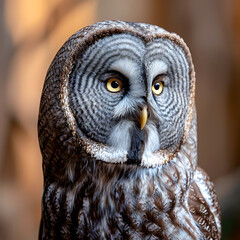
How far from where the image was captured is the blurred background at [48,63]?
3426 millimetres

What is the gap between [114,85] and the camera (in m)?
1.66

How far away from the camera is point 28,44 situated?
3463 mm

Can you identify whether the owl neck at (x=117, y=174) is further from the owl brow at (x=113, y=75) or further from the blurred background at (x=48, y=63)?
the blurred background at (x=48, y=63)

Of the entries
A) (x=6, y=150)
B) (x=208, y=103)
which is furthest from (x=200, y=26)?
(x=6, y=150)

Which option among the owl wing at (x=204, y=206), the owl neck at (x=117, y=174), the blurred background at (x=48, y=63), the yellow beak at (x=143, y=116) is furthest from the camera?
the blurred background at (x=48, y=63)

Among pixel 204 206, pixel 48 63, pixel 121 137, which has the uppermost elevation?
pixel 48 63

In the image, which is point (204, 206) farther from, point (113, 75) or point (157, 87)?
point (113, 75)

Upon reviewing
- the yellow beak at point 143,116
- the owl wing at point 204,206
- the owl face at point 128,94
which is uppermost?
the owl face at point 128,94

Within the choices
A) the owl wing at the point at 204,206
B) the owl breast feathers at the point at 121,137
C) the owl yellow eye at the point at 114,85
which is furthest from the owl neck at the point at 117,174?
the owl yellow eye at the point at 114,85

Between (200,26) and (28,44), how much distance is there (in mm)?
1664

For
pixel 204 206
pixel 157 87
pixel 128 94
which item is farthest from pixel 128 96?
pixel 204 206

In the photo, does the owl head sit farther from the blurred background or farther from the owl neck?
the blurred background

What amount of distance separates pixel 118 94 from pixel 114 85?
0.03 metres

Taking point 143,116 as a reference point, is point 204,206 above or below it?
below
